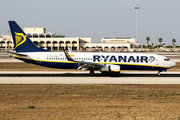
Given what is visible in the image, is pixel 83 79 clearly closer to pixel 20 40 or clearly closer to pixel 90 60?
pixel 90 60

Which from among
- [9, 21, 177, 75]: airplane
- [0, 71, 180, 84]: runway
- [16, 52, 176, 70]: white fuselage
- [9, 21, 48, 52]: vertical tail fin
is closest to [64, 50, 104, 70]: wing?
[9, 21, 177, 75]: airplane

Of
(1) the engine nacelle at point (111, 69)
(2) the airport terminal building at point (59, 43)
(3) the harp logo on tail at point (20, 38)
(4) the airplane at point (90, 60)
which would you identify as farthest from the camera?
(2) the airport terminal building at point (59, 43)

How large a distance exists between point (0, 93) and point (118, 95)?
37.4 feet

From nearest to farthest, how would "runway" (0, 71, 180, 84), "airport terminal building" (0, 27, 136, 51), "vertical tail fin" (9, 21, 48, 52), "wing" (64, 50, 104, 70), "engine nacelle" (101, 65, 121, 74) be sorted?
"runway" (0, 71, 180, 84) → "engine nacelle" (101, 65, 121, 74) → "wing" (64, 50, 104, 70) → "vertical tail fin" (9, 21, 48, 52) → "airport terminal building" (0, 27, 136, 51)

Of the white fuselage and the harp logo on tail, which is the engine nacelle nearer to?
the white fuselage

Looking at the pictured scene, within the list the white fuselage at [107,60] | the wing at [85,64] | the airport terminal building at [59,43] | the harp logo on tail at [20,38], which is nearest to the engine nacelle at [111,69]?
the wing at [85,64]

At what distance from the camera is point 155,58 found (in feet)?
135

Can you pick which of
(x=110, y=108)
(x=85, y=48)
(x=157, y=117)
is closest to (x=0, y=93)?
(x=110, y=108)

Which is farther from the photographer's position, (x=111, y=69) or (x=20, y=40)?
(x=20, y=40)

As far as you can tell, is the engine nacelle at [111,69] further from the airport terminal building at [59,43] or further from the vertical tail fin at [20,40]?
the airport terminal building at [59,43]

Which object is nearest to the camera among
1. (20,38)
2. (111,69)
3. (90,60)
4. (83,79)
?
(83,79)

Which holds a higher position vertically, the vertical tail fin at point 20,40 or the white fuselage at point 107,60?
the vertical tail fin at point 20,40

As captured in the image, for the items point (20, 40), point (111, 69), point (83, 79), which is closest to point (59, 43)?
point (20, 40)

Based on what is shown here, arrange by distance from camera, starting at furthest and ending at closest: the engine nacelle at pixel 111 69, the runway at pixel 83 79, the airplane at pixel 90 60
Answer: the airplane at pixel 90 60 → the engine nacelle at pixel 111 69 → the runway at pixel 83 79
